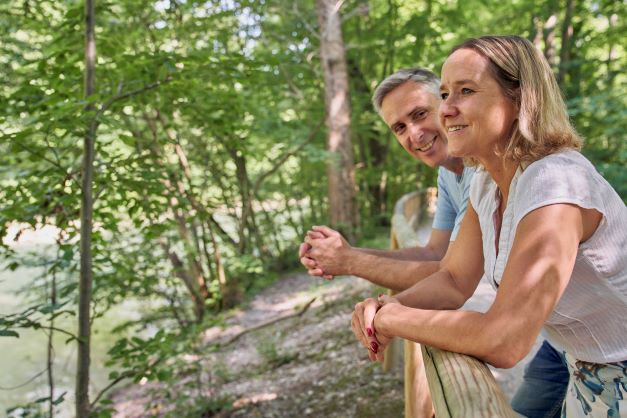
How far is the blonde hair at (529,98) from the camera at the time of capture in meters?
1.35

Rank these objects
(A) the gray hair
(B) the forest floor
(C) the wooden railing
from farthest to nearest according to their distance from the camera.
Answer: (B) the forest floor, (A) the gray hair, (C) the wooden railing

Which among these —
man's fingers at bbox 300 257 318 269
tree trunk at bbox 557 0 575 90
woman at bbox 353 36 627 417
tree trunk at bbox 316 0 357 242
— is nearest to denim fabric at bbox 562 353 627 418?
woman at bbox 353 36 627 417

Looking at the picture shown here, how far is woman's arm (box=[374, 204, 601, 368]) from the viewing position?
3.63 feet

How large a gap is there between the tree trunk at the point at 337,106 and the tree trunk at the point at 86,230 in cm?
560

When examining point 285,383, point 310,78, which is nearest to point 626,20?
point 310,78

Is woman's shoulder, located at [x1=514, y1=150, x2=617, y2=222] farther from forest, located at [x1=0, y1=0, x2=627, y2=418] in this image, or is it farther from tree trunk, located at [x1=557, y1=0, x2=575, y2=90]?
tree trunk, located at [x1=557, y1=0, x2=575, y2=90]

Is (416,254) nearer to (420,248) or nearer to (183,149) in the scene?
(420,248)

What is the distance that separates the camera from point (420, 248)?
8.54 feet

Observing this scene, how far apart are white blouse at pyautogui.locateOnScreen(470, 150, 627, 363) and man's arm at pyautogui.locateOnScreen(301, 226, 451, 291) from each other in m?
0.78

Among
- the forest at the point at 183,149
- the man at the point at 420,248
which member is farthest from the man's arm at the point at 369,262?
the forest at the point at 183,149

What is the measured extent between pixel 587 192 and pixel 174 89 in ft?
9.53

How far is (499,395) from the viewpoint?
3.39ft

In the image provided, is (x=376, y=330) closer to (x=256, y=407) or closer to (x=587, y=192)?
(x=587, y=192)

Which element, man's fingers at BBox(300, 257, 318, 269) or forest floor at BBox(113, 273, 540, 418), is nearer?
man's fingers at BBox(300, 257, 318, 269)
